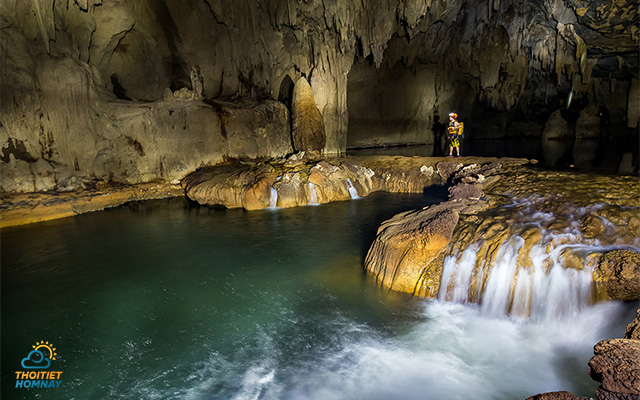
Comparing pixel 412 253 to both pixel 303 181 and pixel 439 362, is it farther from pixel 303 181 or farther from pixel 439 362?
pixel 303 181

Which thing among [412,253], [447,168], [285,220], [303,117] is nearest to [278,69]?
[303,117]

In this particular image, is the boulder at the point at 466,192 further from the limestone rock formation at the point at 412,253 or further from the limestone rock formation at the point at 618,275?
the limestone rock formation at the point at 618,275

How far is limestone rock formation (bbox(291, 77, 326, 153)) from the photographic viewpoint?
13703mm

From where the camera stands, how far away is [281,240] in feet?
20.5

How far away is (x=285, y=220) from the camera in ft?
24.7

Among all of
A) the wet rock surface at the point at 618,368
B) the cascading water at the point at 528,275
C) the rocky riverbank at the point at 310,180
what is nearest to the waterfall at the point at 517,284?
the cascading water at the point at 528,275

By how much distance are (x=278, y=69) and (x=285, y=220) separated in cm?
920

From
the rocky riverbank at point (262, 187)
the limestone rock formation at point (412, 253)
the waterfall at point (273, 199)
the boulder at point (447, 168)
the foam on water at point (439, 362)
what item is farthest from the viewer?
the boulder at point (447, 168)

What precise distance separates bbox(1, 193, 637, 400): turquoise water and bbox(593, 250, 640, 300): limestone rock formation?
0.12 m

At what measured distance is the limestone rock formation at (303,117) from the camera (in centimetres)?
1370

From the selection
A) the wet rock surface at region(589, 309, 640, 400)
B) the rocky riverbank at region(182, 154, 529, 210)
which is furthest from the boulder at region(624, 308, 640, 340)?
the rocky riverbank at region(182, 154, 529, 210)

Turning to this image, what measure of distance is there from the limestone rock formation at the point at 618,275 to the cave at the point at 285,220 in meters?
0.02

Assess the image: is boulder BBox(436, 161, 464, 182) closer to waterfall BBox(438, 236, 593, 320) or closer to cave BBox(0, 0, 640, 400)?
cave BBox(0, 0, 640, 400)

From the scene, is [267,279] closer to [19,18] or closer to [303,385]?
[303,385]
